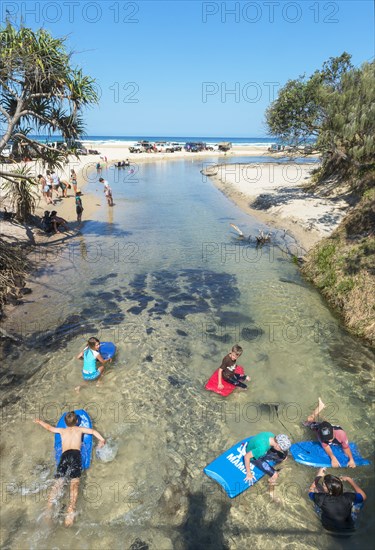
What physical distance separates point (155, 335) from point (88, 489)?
6.70 m

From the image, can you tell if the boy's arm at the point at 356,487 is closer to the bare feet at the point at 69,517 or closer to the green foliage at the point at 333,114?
the bare feet at the point at 69,517

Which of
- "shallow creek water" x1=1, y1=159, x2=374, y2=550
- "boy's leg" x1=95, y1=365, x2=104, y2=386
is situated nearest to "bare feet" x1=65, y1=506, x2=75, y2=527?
"shallow creek water" x1=1, y1=159, x2=374, y2=550

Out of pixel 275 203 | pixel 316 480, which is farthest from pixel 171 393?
pixel 275 203

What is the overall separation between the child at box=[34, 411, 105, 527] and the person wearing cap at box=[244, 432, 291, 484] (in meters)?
3.69

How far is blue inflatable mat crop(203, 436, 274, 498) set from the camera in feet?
25.5

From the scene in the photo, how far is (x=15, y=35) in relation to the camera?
14547 mm

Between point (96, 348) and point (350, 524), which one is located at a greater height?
point (96, 348)

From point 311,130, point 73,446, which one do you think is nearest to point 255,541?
point 73,446

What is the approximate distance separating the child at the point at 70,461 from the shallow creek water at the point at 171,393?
0.21m

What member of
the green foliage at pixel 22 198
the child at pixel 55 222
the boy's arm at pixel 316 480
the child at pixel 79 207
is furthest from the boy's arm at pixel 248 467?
the child at pixel 79 207

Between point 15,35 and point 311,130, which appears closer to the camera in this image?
point 15,35

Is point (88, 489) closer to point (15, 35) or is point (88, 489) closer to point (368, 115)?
point (15, 35)

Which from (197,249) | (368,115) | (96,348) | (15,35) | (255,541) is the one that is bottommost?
(255,541)

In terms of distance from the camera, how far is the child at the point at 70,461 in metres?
7.46
